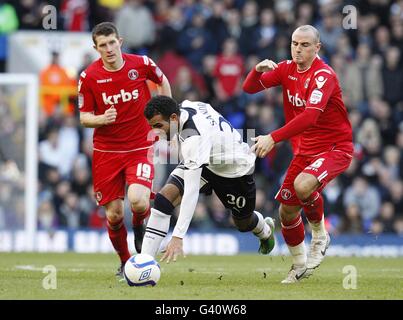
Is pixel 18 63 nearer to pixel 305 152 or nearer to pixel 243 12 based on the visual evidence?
pixel 243 12

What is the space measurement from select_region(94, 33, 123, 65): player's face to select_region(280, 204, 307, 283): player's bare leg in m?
2.46

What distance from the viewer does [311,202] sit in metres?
11.1

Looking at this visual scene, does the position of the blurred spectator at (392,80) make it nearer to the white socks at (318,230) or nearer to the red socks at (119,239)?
the white socks at (318,230)

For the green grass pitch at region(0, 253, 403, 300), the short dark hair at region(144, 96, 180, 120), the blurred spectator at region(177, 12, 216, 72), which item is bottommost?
the green grass pitch at region(0, 253, 403, 300)

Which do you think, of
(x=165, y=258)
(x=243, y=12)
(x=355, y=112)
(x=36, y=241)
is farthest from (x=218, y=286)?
(x=243, y=12)

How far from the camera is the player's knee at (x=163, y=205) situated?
34.8ft

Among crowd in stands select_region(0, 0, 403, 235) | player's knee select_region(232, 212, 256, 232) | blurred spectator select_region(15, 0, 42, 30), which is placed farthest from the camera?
blurred spectator select_region(15, 0, 42, 30)

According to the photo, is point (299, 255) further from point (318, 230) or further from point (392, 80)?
point (392, 80)

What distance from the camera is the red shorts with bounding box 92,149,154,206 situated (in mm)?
11227

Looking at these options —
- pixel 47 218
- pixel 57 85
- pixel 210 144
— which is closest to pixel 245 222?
pixel 210 144

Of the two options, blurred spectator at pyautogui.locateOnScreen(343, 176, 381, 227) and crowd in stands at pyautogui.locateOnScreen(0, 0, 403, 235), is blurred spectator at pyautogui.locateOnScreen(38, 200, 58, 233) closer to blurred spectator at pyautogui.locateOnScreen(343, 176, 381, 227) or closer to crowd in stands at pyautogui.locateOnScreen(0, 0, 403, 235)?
crowd in stands at pyautogui.locateOnScreen(0, 0, 403, 235)

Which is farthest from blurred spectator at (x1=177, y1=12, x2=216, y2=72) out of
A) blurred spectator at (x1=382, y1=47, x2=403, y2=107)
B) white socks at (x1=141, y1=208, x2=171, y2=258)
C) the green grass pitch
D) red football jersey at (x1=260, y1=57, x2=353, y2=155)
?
white socks at (x1=141, y1=208, x2=171, y2=258)

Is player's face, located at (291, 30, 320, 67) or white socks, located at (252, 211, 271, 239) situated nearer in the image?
player's face, located at (291, 30, 320, 67)

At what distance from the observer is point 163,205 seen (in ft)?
34.9
